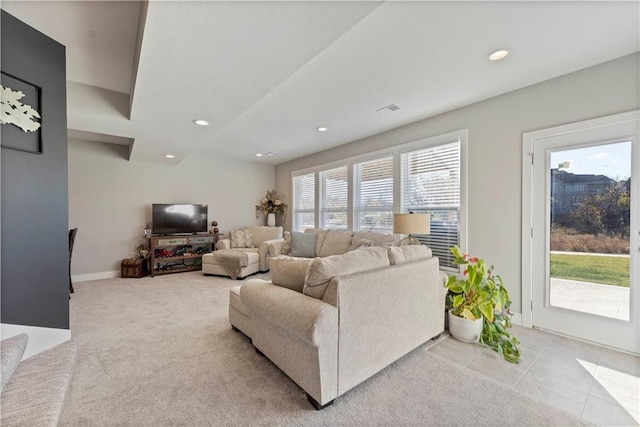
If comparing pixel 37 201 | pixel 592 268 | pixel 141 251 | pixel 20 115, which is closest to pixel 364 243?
pixel 592 268

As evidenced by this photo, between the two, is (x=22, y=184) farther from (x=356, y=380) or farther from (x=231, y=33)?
(x=356, y=380)

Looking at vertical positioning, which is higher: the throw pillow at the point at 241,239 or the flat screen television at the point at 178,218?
the flat screen television at the point at 178,218

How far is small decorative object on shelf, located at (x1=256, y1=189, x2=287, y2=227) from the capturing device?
20.9 feet

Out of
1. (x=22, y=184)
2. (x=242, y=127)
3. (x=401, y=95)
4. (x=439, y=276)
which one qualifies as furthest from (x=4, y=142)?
(x=439, y=276)

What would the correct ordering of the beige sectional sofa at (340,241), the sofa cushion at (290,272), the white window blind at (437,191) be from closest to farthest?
1. the sofa cushion at (290,272)
2. the white window blind at (437,191)
3. the beige sectional sofa at (340,241)

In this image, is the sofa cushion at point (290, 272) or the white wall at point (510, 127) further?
the white wall at point (510, 127)

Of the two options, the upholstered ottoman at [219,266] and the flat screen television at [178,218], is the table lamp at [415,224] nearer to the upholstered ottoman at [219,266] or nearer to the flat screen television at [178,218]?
the upholstered ottoman at [219,266]

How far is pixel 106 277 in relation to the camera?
4.78 m

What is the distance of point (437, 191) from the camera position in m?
3.57

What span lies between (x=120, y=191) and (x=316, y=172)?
388cm

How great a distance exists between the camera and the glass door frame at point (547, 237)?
2.17m

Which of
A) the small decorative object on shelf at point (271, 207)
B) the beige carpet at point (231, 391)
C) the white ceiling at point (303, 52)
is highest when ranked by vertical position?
the white ceiling at point (303, 52)

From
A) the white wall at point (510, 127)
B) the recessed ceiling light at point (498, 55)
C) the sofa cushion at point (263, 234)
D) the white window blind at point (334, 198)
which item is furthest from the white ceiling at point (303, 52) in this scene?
the sofa cushion at point (263, 234)

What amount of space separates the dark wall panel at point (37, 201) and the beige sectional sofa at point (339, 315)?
147cm
